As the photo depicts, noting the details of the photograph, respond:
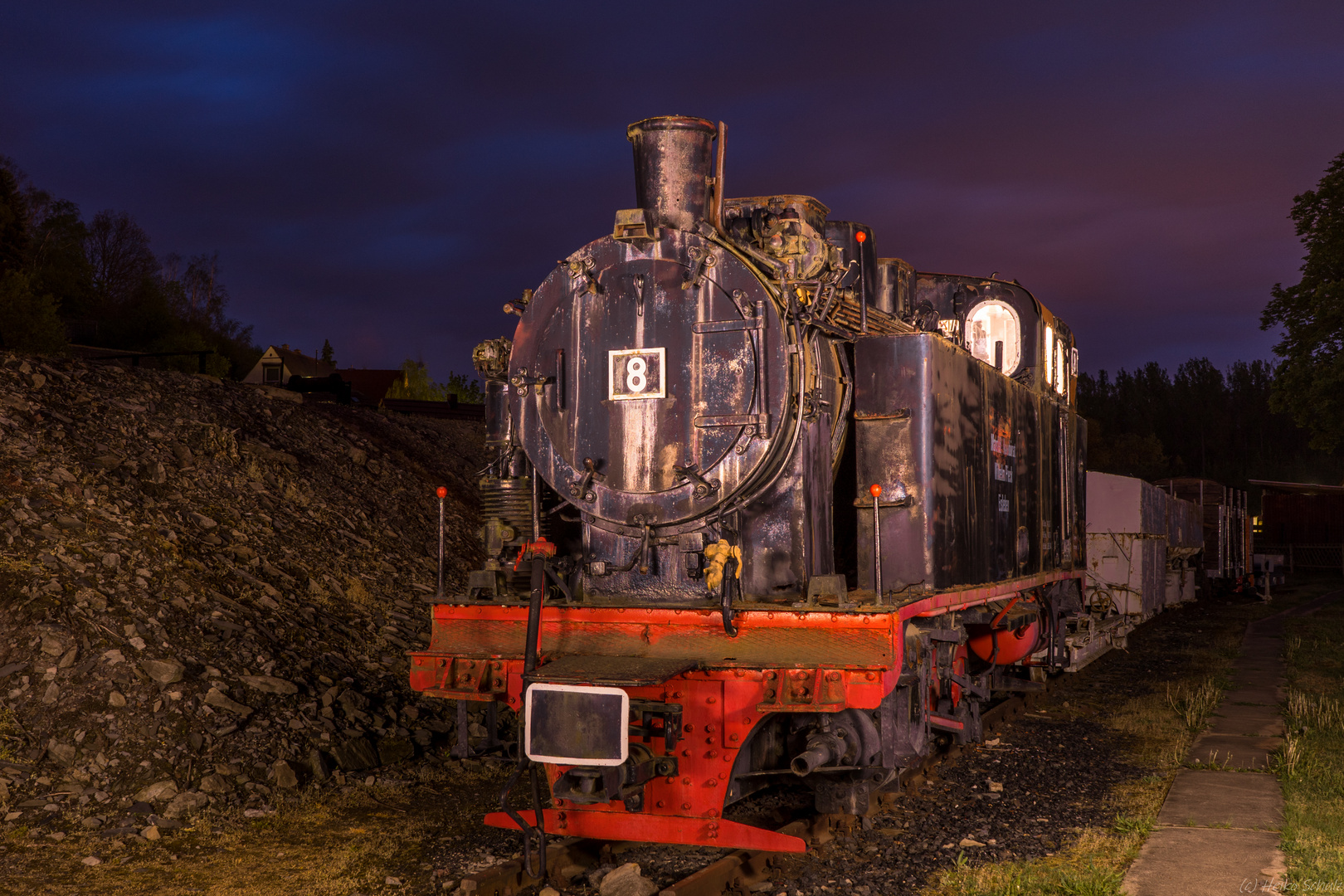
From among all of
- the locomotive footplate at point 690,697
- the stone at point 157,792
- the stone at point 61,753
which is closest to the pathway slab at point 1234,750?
the locomotive footplate at point 690,697

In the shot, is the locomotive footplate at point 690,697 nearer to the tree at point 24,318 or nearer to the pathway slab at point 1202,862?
the pathway slab at point 1202,862

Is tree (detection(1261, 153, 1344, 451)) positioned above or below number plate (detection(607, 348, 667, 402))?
above

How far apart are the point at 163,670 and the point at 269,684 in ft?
2.61

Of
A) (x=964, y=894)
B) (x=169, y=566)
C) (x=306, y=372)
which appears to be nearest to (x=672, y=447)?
(x=964, y=894)

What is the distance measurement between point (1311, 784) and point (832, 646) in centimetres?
419

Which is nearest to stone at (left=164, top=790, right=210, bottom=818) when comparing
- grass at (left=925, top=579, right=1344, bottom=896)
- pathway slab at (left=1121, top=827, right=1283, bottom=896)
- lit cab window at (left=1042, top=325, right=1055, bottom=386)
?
grass at (left=925, top=579, right=1344, bottom=896)

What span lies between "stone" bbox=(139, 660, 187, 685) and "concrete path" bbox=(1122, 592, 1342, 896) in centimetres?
647

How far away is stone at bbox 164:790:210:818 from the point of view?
6988mm

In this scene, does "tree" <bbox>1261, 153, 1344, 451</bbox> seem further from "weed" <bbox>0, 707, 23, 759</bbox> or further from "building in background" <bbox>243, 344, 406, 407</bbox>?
"building in background" <bbox>243, 344, 406, 407</bbox>

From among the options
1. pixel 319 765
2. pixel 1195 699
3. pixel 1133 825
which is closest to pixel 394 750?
pixel 319 765

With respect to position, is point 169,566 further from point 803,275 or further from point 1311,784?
point 1311,784

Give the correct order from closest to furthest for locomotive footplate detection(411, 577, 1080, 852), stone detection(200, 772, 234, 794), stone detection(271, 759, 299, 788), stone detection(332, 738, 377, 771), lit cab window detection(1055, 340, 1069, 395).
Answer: locomotive footplate detection(411, 577, 1080, 852)
stone detection(200, 772, 234, 794)
stone detection(271, 759, 299, 788)
stone detection(332, 738, 377, 771)
lit cab window detection(1055, 340, 1069, 395)

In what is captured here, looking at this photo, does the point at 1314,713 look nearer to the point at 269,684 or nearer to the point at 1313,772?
the point at 1313,772

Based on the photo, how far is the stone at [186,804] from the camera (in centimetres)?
699
